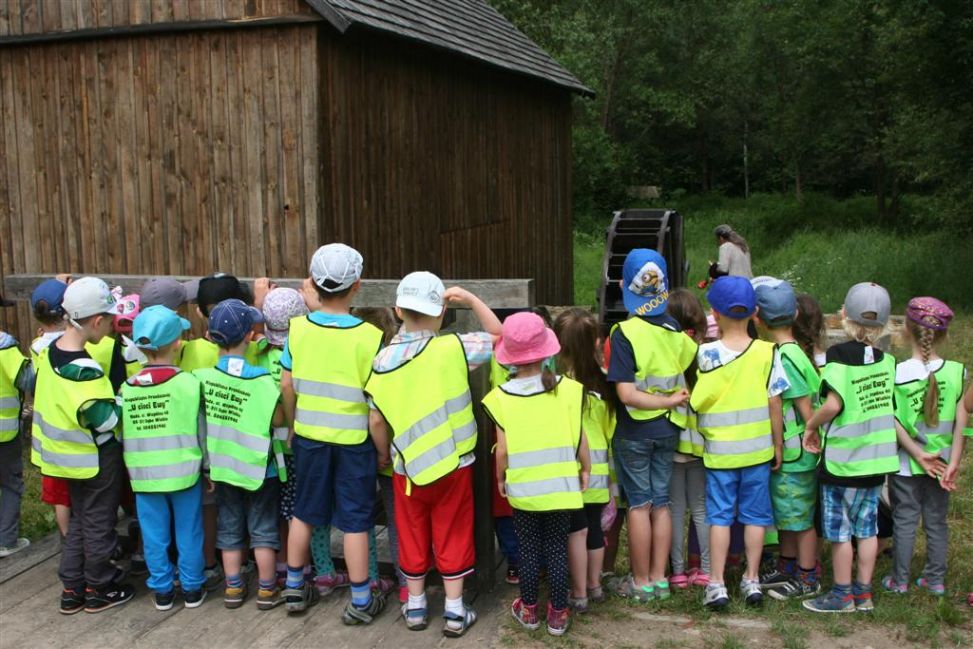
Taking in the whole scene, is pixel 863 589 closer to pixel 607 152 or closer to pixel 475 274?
pixel 475 274

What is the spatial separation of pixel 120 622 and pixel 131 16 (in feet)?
19.1

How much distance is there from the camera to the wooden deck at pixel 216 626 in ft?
14.9

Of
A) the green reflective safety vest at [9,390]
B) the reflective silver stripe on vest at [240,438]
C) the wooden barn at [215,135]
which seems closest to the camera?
the reflective silver stripe on vest at [240,438]

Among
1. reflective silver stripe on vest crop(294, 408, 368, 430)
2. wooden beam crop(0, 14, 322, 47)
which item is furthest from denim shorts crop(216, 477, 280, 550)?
wooden beam crop(0, 14, 322, 47)

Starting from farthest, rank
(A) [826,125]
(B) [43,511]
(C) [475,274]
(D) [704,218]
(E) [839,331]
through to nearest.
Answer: (D) [704,218], (A) [826,125], (E) [839,331], (C) [475,274], (B) [43,511]

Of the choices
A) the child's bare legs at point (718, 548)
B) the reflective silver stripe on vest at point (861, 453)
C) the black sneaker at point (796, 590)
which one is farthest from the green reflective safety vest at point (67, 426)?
the reflective silver stripe on vest at point (861, 453)

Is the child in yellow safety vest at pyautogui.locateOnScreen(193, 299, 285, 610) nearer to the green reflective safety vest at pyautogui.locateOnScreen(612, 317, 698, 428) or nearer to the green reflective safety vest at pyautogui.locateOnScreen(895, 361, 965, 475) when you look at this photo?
the green reflective safety vest at pyautogui.locateOnScreen(612, 317, 698, 428)

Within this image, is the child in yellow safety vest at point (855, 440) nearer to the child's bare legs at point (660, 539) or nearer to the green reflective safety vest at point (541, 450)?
the child's bare legs at point (660, 539)

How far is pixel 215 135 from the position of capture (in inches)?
338

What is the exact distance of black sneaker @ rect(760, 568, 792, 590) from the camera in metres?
4.98

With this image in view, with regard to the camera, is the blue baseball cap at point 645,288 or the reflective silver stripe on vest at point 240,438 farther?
the blue baseball cap at point 645,288

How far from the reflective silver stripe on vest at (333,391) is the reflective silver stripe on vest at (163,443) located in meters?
0.66

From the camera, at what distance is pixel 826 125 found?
3497 cm

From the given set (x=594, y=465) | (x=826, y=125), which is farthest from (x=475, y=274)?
(x=826, y=125)
